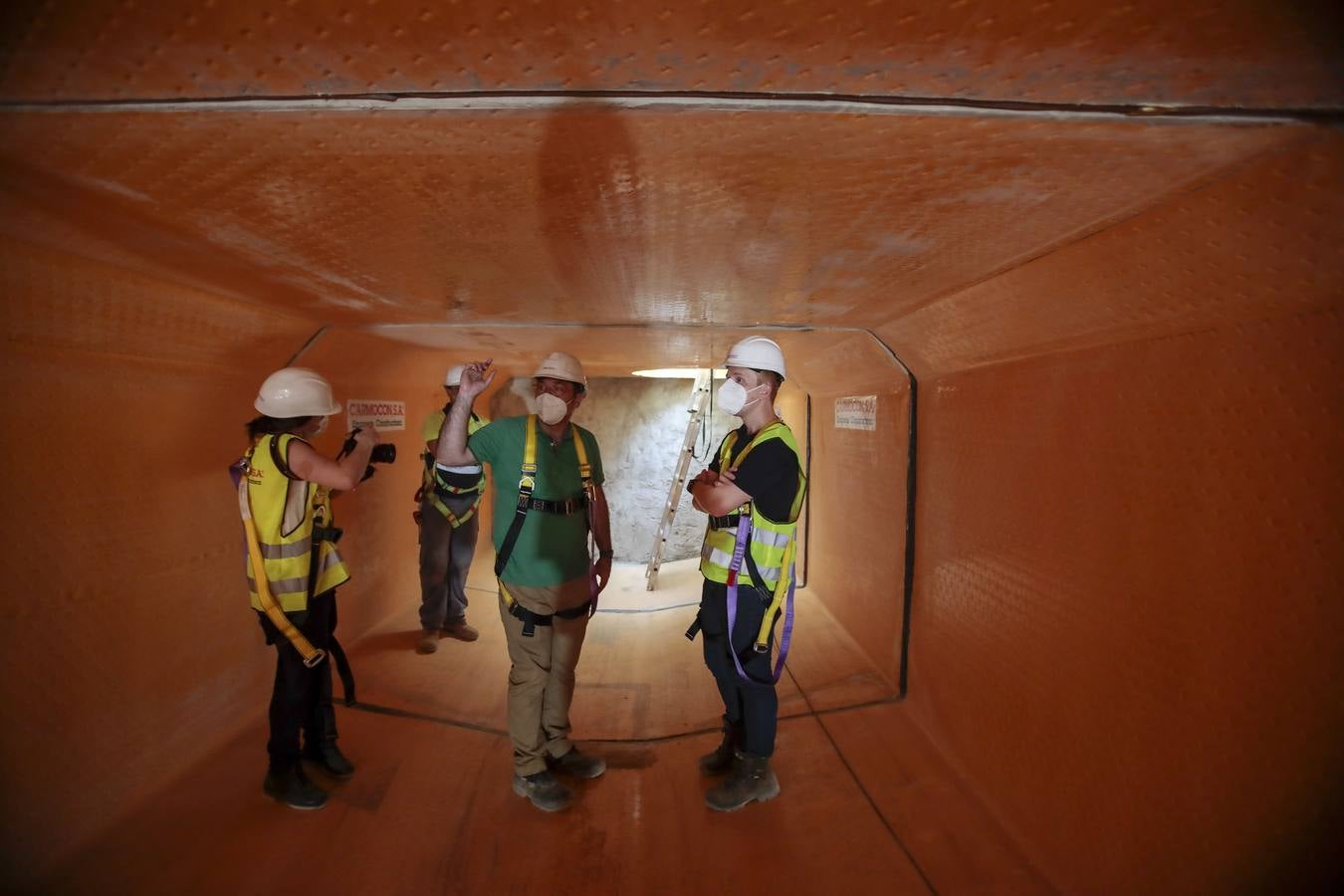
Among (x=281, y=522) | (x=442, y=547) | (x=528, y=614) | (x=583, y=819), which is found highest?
(x=281, y=522)

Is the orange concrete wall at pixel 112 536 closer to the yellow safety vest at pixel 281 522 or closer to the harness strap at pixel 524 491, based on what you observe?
the yellow safety vest at pixel 281 522

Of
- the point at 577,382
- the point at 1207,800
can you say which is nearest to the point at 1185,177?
the point at 1207,800

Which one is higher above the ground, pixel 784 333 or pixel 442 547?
pixel 784 333

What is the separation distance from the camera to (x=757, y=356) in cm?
254

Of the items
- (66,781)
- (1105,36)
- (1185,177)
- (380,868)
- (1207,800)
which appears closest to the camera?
(1105,36)

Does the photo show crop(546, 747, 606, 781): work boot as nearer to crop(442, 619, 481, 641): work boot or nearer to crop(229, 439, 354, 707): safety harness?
crop(229, 439, 354, 707): safety harness

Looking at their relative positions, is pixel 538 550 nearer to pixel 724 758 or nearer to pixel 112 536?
pixel 724 758

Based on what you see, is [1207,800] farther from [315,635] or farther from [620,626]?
[620,626]

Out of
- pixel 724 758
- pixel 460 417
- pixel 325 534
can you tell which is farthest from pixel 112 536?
pixel 724 758

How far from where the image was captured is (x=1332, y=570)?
1.20m

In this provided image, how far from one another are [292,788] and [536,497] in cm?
163

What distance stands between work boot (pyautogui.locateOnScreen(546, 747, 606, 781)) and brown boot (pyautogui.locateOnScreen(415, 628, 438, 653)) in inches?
69.0

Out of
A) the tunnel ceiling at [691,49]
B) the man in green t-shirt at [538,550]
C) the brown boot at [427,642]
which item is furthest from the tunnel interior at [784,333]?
the brown boot at [427,642]

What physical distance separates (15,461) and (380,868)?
6.27 feet
